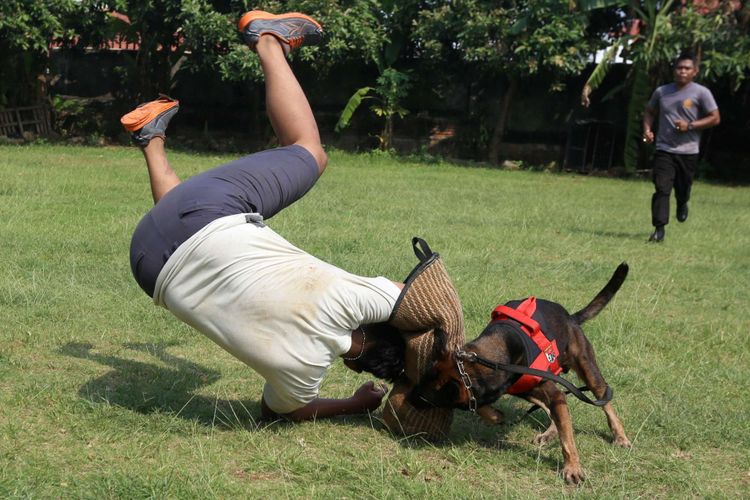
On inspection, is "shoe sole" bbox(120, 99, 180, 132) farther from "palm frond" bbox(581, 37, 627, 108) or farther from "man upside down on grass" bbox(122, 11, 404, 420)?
"palm frond" bbox(581, 37, 627, 108)

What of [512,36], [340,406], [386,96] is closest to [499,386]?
[340,406]

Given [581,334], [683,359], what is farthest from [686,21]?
[581,334]

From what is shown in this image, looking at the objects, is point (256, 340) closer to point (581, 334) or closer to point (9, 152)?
point (581, 334)

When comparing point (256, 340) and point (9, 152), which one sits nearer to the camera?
point (256, 340)

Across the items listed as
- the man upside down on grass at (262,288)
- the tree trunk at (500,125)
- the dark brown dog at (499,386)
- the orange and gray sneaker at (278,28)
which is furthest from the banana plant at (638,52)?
A: the man upside down on grass at (262,288)

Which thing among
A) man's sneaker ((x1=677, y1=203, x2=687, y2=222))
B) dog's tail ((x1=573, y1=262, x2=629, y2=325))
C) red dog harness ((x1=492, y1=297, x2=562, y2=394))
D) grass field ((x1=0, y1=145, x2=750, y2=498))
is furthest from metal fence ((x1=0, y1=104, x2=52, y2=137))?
red dog harness ((x1=492, y1=297, x2=562, y2=394))

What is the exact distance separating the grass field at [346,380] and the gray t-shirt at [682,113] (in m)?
1.04

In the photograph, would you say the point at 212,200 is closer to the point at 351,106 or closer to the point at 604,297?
the point at 604,297

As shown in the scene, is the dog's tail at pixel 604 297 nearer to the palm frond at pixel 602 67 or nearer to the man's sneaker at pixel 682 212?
the man's sneaker at pixel 682 212

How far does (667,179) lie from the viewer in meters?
10.2

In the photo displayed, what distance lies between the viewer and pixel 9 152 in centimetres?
1694

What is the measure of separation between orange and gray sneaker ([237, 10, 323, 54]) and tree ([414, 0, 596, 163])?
1482cm

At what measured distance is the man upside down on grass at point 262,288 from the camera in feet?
12.6

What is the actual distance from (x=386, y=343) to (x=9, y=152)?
1463 cm
